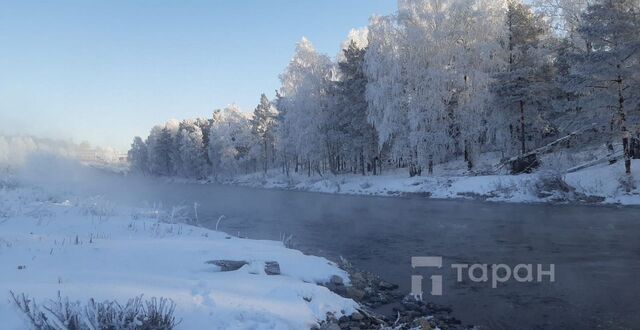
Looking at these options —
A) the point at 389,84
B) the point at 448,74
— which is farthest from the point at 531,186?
the point at 389,84

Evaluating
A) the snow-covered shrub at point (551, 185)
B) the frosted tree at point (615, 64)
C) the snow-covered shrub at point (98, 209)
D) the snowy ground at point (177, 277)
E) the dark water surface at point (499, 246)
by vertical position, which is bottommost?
the dark water surface at point (499, 246)

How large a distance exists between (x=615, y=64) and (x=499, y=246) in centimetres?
1442

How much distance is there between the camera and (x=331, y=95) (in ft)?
151

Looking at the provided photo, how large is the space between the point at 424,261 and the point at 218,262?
18.2 ft

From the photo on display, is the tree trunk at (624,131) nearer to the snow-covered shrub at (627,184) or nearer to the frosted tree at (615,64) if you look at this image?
the frosted tree at (615,64)

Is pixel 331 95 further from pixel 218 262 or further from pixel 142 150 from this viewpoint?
pixel 142 150

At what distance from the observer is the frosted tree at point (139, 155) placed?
11650 centimetres

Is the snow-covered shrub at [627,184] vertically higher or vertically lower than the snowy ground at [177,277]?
higher

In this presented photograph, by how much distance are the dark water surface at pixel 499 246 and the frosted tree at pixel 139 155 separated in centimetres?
10098

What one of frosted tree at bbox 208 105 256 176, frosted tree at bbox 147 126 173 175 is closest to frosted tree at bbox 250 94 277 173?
frosted tree at bbox 208 105 256 176

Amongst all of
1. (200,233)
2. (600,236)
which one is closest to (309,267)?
(200,233)

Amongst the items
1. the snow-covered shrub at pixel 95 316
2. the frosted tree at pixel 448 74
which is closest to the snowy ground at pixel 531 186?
the frosted tree at pixel 448 74

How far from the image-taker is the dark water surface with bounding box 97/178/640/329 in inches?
294

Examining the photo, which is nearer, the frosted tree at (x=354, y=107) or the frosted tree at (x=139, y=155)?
the frosted tree at (x=354, y=107)
